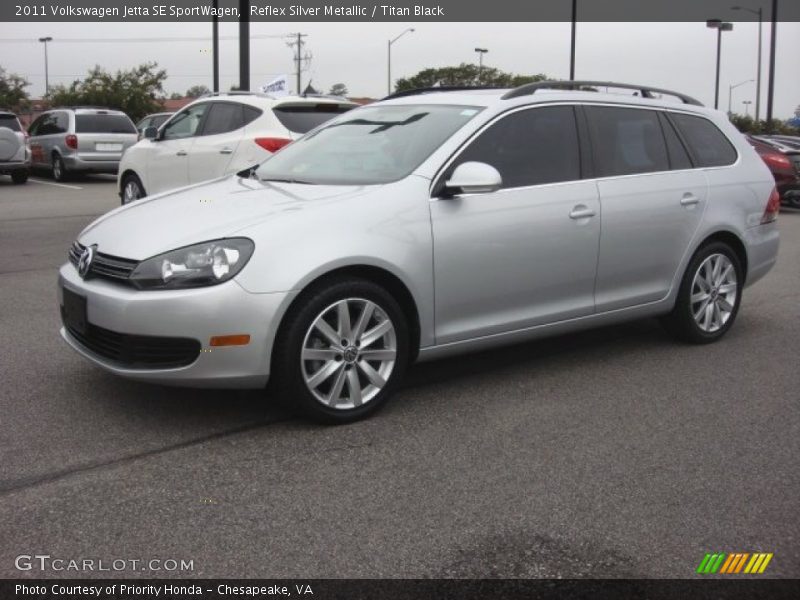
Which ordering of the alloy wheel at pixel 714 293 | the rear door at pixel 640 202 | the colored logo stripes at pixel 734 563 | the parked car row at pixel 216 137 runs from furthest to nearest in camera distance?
the parked car row at pixel 216 137
the alloy wheel at pixel 714 293
the rear door at pixel 640 202
the colored logo stripes at pixel 734 563

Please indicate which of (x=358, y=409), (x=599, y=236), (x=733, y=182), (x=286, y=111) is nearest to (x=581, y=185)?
(x=599, y=236)

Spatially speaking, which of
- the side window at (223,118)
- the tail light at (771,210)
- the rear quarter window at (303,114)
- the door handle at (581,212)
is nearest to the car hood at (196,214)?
the door handle at (581,212)

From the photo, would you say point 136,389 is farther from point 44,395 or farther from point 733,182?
point 733,182

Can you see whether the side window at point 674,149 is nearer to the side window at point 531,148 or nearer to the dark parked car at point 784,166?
the side window at point 531,148

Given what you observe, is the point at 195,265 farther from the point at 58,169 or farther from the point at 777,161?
the point at 58,169

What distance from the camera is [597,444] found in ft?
14.0

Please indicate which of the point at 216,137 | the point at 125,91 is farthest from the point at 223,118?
the point at 125,91

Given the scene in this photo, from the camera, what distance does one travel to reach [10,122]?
2025 cm

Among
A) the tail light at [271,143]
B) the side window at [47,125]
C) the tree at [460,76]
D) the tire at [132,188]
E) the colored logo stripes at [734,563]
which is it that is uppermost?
the tree at [460,76]

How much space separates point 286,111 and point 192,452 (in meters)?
7.48

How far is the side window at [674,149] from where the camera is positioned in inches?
235

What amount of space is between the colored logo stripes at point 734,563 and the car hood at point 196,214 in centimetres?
238

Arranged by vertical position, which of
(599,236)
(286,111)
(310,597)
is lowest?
(310,597)

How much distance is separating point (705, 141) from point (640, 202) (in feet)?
3.41
